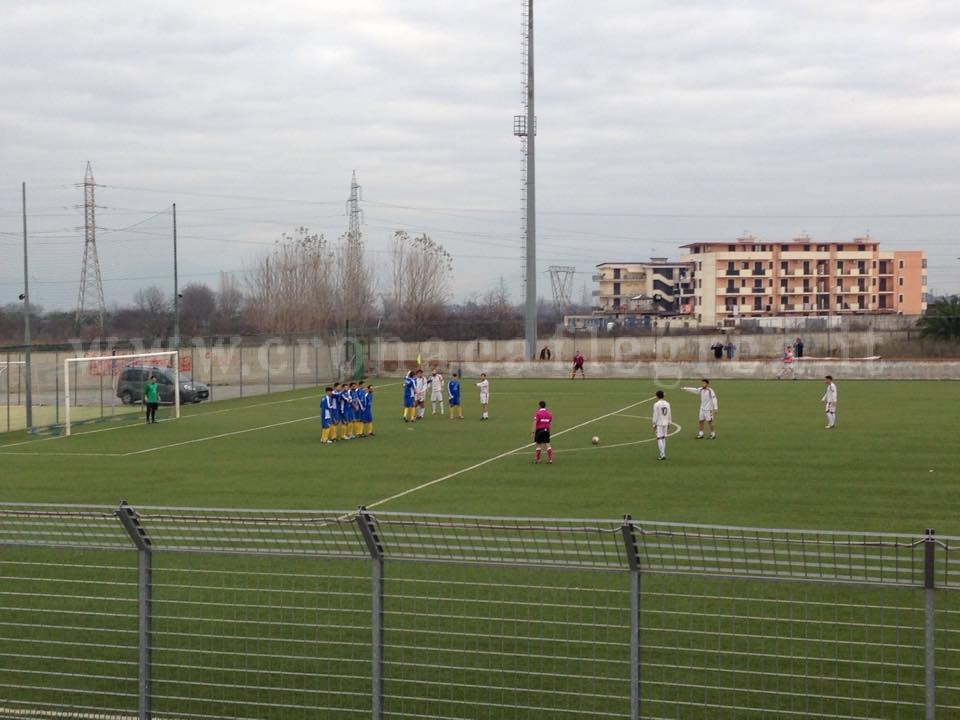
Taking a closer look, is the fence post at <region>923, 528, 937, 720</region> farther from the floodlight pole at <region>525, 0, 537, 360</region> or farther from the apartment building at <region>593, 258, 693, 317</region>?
the apartment building at <region>593, 258, 693, 317</region>

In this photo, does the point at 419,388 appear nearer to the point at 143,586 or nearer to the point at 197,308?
the point at 143,586

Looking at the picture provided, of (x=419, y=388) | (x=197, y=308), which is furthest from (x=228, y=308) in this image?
(x=419, y=388)

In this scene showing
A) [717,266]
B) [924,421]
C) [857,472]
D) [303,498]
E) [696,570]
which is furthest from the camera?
[717,266]

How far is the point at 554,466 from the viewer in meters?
25.5

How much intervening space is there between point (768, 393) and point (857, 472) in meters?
24.7

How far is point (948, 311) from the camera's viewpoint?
224 ft

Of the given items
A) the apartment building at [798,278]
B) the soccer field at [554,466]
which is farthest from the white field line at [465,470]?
the apartment building at [798,278]

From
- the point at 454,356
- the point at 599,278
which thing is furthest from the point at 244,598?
→ the point at 599,278

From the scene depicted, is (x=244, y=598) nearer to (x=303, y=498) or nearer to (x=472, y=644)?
(x=472, y=644)

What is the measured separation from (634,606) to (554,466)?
1908 cm

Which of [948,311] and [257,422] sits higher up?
[948,311]

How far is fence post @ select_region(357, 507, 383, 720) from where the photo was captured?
6.82 m

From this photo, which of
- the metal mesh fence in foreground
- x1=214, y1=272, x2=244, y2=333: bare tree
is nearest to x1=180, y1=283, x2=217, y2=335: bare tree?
x1=214, y1=272, x2=244, y2=333: bare tree

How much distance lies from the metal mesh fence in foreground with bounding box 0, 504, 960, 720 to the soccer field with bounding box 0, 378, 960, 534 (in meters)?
6.92
